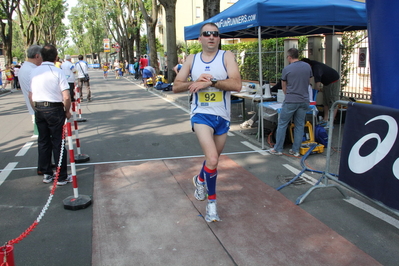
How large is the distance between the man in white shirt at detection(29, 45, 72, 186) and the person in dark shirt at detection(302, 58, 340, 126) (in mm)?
5310

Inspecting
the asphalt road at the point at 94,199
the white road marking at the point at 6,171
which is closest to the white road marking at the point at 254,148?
the asphalt road at the point at 94,199

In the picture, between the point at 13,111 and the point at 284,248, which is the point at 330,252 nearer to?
the point at 284,248

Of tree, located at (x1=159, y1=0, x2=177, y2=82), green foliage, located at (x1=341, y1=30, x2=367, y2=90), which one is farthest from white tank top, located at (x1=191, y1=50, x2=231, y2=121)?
tree, located at (x1=159, y1=0, x2=177, y2=82)

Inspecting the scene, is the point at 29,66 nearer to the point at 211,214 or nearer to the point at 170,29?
the point at 211,214

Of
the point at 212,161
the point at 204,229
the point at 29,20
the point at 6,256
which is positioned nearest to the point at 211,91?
the point at 212,161

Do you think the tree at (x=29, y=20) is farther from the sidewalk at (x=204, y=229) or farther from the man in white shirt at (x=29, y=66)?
the sidewalk at (x=204, y=229)

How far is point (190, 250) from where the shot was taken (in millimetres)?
→ 3428

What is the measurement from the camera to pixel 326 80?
8672mm

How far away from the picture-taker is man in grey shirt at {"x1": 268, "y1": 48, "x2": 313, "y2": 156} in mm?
6305

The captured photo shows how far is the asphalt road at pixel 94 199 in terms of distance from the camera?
356cm

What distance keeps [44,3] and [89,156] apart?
35.6 meters

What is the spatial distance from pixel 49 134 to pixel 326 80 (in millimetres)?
6444

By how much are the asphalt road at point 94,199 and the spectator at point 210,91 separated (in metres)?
1.43

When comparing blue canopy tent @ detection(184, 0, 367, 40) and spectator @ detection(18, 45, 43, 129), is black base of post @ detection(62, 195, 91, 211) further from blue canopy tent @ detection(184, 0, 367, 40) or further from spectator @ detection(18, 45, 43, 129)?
blue canopy tent @ detection(184, 0, 367, 40)
